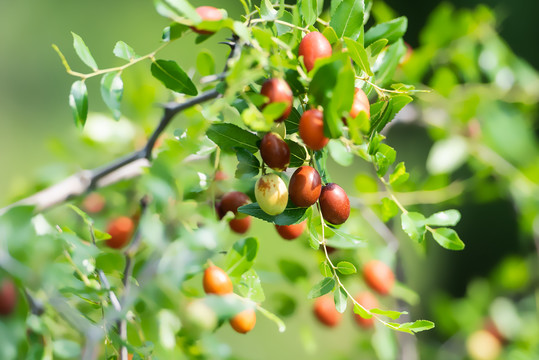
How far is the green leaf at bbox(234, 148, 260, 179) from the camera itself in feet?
1.78

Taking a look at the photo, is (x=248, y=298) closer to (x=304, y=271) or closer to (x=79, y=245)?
(x=79, y=245)

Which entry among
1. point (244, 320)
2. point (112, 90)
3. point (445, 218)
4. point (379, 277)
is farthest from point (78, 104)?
point (379, 277)

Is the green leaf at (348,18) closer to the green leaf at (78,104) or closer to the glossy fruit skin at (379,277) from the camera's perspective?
the green leaf at (78,104)

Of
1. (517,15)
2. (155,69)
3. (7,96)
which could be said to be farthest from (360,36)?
(517,15)

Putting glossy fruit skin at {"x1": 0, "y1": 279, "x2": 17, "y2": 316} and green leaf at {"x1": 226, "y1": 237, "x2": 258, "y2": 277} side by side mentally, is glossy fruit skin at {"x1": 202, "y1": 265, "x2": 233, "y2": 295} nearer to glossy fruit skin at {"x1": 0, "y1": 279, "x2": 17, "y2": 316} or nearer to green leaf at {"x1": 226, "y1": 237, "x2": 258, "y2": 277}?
green leaf at {"x1": 226, "y1": 237, "x2": 258, "y2": 277}

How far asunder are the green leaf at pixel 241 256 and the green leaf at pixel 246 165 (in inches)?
2.3

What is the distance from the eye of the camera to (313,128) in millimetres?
468

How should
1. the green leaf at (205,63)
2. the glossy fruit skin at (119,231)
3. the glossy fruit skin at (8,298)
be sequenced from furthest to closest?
1. the glossy fruit skin at (119,231)
2. the green leaf at (205,63)
3. the glossy fruit skin at (8,298)

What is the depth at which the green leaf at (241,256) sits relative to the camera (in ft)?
1.78

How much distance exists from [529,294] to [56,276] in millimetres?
1237

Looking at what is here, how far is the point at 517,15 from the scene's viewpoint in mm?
2748

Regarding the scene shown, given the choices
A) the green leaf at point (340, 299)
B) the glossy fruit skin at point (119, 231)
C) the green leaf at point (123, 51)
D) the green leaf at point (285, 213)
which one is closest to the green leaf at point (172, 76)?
the green leaf at point (123, 51)

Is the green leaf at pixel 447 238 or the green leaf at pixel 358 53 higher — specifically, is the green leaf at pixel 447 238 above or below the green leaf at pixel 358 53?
below

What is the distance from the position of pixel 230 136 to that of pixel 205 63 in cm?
16
